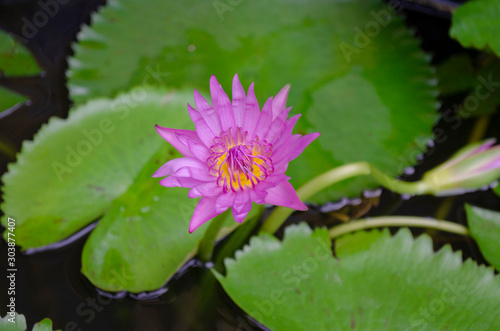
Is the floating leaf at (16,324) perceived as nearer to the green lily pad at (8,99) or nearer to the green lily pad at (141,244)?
the green lily pad at (141,244)

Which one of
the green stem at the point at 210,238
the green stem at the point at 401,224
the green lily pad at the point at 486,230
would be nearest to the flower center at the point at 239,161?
the green stem at the point at 210,238

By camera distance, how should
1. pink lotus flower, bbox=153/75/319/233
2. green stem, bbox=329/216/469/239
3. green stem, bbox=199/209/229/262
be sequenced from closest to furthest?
pink lotus flower, bbox=153/75/319/233 < green stem, bbox=199/209/229/262 < green stem, bbox=329/216/469/239

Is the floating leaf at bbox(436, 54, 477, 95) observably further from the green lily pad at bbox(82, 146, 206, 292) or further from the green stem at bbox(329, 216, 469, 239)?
the green lily pad at bbox(82, 146, 206, 292)

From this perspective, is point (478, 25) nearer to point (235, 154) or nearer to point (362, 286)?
point (362, 286)

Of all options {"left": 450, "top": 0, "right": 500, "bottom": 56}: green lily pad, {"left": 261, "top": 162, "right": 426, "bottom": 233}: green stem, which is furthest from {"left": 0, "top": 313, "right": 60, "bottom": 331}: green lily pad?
{"left": 450, "top": 0, "right": 500, "bottom": 56}: green lily pad

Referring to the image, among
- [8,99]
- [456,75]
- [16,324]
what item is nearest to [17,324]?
[16,324]
